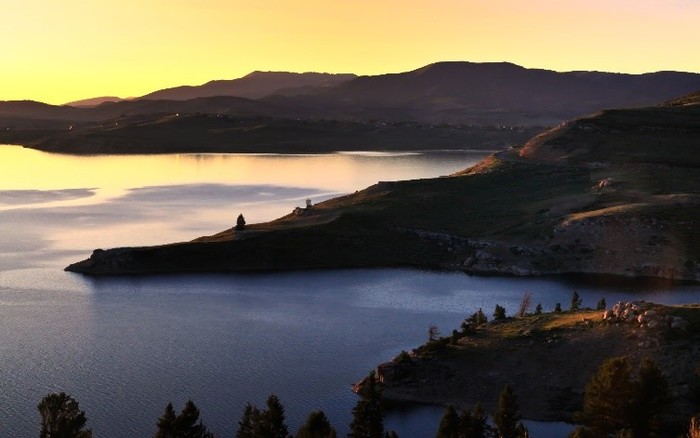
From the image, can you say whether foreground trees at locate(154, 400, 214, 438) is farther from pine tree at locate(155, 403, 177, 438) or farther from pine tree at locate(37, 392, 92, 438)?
pine tree at locate(37, 392, 92, 438)

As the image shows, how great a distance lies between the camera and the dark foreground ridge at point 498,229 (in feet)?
379

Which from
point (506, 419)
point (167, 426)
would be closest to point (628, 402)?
point (506, 419)

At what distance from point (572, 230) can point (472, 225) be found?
16666mm

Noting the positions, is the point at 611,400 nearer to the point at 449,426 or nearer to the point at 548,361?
the point at 449,426

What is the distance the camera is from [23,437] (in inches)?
2275

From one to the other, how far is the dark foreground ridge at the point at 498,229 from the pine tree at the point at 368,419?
205 ft

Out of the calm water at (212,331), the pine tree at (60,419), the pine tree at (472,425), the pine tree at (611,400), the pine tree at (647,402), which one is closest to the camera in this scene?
the pine tree at (60,419)

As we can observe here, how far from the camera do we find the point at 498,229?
431ft

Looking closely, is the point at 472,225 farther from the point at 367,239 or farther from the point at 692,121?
the point at 692,121

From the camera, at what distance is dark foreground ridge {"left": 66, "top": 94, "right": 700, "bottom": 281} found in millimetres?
115375

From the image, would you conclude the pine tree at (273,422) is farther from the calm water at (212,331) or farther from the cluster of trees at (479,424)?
the cluster of trees at (479,424)

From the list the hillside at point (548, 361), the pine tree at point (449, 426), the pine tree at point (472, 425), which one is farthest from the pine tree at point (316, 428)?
the hillside at point (548, 361)

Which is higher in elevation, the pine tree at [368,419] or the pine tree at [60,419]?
the pine tree at [60,419]

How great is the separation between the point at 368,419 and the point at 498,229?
8080 centimetres
